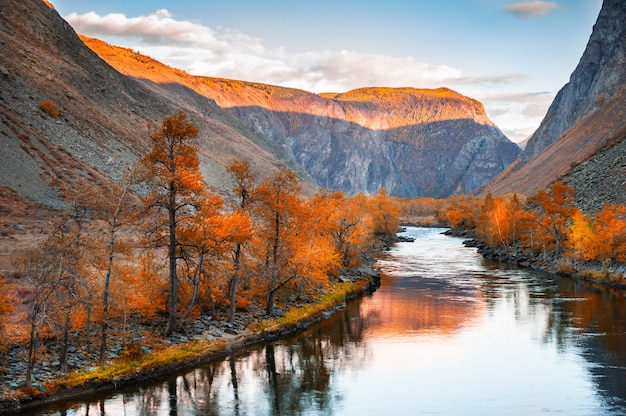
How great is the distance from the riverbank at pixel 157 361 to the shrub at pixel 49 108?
49.5m

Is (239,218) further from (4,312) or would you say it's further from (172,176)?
(4,312)

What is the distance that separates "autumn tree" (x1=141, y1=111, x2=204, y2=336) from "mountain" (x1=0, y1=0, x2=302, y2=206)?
14.3 meters

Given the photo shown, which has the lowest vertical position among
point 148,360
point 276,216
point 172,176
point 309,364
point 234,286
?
point 309,364

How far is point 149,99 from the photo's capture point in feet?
431

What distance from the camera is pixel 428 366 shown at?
112 feet

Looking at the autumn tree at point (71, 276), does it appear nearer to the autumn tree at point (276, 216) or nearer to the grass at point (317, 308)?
the grass at point (317, 308)

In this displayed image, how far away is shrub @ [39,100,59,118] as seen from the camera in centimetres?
7531

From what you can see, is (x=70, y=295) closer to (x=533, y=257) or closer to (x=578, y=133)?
(x=533, y=257)

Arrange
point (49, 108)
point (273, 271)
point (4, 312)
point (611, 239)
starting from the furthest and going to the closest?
1. point (49, 108)
2. point (611, 239)
3. point (273, 271)
4. point (4, 312)

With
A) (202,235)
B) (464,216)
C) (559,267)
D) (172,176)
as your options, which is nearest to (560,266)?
(559,267)

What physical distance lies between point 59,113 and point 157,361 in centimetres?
5971

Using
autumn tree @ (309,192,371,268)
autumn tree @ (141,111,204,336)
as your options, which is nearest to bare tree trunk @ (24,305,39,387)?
autumn tree @ (141,111,204,336)

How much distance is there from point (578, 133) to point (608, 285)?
144 meters

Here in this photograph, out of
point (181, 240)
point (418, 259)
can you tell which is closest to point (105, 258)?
point (181, 240)
